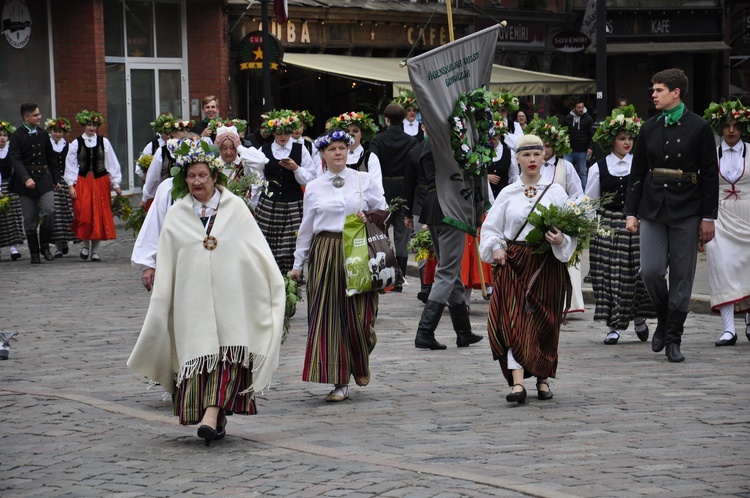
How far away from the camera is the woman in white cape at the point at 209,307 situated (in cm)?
814

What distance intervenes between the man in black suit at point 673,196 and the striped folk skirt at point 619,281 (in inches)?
41.2

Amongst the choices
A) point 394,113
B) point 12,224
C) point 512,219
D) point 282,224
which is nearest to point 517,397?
point 512,219

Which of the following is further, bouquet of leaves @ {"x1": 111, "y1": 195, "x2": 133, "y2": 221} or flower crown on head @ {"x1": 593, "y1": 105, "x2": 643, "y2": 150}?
bouquet of leaves @ {"x1": 111, "y1": 195, "x2": 133, "y2": 221}

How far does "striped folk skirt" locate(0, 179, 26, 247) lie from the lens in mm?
19908

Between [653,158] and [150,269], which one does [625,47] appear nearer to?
[653,158]

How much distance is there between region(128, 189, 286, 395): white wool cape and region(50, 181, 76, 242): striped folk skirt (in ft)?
39.6

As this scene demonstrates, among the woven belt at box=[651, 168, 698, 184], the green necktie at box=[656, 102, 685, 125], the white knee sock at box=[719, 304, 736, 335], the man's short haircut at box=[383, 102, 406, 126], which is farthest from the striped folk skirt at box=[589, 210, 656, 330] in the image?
the man's short haircut at box=[383, 102, 406, 126]

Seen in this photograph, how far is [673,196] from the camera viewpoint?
10.8 meters

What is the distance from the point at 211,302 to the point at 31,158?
12155 mm

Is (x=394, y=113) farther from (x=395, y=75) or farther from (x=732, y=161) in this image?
(x=395, y=75)

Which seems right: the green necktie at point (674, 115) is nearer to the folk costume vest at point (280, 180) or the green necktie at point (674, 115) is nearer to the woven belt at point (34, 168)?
the folk costume vest at point (280, 180)

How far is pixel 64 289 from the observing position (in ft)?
54.4

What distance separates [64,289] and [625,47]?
2873 centimetres

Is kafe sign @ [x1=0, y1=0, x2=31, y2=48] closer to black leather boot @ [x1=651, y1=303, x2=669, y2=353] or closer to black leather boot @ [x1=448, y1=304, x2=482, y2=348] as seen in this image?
black leather boot @ [x1=448, y1=304, x2=482, y2=348]
